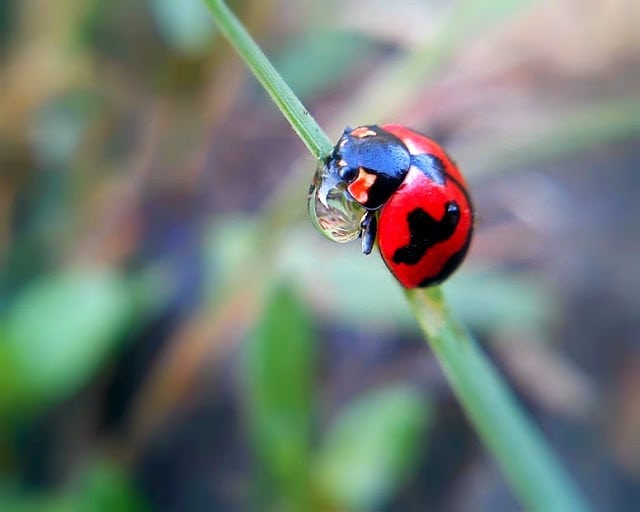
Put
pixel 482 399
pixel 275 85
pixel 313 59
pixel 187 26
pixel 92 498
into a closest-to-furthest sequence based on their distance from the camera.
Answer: pixel 275 85
pixel 482 399
pixel 92 498
pixel 187 26
pixel 313 59

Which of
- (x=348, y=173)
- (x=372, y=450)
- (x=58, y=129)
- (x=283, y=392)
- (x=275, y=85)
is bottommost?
(x=372, y=450)

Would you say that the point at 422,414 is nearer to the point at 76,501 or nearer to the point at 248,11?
the point at 76,501

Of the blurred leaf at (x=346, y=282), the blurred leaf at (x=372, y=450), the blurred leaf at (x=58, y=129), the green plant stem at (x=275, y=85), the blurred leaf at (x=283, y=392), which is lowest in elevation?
the blurred leaf at (x=372, y=450)

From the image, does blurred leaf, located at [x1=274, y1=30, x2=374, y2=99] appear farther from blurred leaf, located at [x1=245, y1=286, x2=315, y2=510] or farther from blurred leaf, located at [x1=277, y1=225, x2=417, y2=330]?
blurred leaf, located at [x1=245, y1=286, x2=315, y2=510]

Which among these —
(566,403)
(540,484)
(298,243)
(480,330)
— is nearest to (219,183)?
(298,243)

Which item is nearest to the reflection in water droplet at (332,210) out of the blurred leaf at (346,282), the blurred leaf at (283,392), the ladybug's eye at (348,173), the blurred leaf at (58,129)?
the ladybug's eye at (348,173)

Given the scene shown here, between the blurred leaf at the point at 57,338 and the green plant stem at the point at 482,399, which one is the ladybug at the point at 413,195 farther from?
the blurred leaf at the point at 57,338

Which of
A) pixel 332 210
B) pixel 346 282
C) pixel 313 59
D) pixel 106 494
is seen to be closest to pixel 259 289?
pixel 346 282

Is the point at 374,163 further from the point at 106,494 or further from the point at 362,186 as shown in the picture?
the point at 106,494
